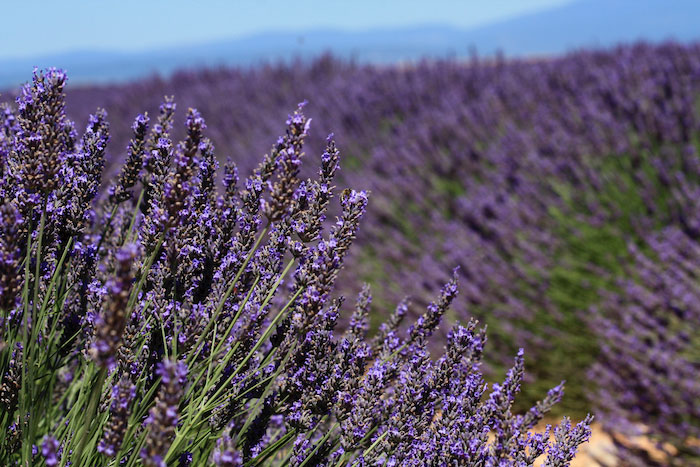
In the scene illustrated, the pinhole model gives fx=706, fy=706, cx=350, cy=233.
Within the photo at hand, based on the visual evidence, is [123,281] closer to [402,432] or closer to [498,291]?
[402,432]

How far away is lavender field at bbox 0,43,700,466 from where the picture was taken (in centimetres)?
132

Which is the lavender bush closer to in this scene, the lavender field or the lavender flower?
the lavender field

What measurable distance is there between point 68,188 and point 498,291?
9.64 ft

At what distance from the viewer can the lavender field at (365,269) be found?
1.32 metres

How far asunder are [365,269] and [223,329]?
10.7 feet

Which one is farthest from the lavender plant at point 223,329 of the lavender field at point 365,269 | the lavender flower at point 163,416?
the lavender flower at point 163,416

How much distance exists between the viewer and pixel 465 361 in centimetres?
157

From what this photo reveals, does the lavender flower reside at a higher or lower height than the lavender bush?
lower

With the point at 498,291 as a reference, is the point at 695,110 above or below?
above

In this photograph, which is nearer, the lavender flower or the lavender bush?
the lavender flower

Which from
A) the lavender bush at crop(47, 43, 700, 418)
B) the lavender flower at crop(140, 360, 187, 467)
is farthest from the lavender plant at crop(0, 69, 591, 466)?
the lavender bush at crop(47, 43, 700, 418)

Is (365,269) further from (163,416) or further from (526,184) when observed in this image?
(163,416)

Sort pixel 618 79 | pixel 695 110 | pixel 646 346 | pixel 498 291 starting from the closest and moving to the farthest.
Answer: pixel 646 346
pixel 498 291
pixel 695 110
pixel 618 79

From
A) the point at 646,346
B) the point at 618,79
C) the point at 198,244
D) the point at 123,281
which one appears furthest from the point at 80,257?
the point at 618,79
